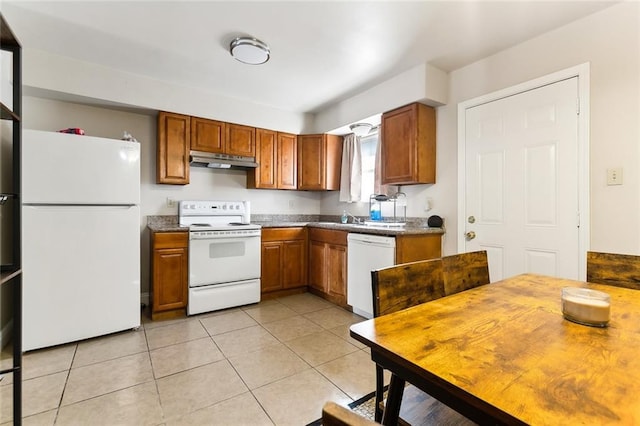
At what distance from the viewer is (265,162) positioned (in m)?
3.89

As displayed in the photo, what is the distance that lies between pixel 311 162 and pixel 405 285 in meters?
3.21

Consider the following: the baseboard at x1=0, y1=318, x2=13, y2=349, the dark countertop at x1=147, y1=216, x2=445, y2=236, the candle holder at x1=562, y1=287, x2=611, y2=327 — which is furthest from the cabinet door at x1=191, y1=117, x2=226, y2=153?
the candle holder at x1=562, y1=287, x2=611, y2=327

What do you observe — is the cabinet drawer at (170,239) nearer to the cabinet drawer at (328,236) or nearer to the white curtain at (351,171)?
the cabinet drawer at (328,236)

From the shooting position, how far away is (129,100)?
2.99 m

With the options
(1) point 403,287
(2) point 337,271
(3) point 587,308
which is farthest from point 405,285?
(2) point 337,271

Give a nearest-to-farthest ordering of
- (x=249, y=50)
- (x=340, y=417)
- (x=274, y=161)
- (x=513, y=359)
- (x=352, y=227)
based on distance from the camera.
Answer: (x=340, y=417) → (x=513, y=359) → (x=249, y=50) → (x=352, y=227) → (x=274, y=161)

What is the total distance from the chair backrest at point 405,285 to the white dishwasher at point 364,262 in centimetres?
130

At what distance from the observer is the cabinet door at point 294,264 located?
3680 millimetres

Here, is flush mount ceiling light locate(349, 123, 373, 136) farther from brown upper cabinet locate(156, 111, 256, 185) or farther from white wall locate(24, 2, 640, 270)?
brown upper cabinet locate(156, 111, 256, 185)

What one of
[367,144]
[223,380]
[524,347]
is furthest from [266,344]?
[367,144]

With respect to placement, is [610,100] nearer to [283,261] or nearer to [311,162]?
[311,162]

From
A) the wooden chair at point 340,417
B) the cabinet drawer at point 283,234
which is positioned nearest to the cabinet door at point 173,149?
the cabinet drawer at point 283,234

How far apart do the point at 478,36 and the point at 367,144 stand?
1907mm

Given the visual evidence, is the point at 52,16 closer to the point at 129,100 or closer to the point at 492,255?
the point at 129,100
